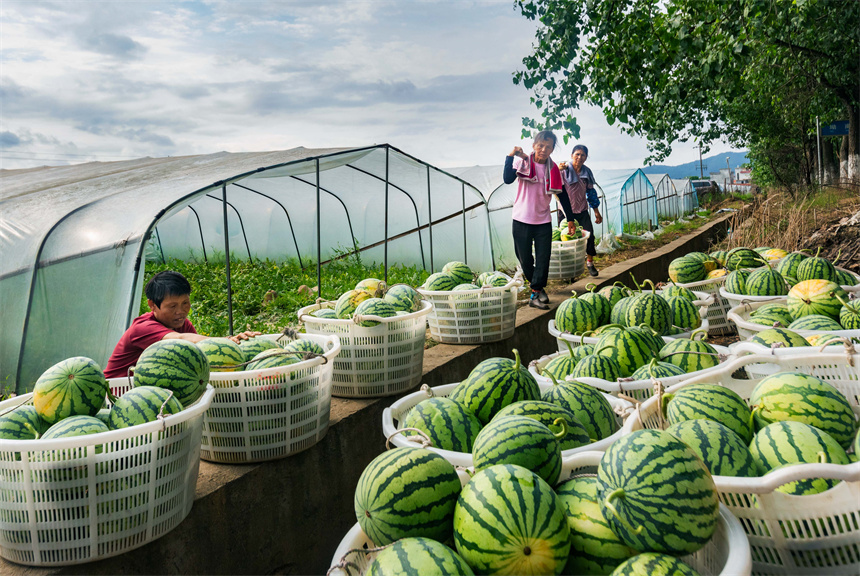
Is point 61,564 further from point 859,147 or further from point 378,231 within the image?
point 859,147

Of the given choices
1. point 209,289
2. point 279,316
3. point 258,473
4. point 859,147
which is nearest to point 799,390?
point 258,473

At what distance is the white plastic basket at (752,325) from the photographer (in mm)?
2930

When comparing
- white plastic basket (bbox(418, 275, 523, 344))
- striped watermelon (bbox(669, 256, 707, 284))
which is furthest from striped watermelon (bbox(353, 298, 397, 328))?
striped watermelon (bbox(669, 256, 707, 284))

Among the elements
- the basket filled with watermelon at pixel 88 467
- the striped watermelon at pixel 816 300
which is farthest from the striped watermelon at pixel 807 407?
the basket filled with watermelon at pixel 88 467

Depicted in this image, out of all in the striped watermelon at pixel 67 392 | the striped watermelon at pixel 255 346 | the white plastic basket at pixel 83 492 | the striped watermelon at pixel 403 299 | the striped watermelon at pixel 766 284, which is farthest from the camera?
the striped watermelon at pixel 766 284

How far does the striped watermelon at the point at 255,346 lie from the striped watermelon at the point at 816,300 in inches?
119

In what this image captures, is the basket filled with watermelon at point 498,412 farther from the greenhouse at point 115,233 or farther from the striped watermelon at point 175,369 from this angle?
the greenhouse at point 115,233

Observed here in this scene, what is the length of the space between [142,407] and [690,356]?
2.32m

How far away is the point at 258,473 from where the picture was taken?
277 centimetres

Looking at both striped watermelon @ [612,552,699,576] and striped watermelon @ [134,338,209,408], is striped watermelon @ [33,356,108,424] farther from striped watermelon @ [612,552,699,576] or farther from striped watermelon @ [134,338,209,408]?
striped watermelon @ [612,552,699,576]

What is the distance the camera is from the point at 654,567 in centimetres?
127

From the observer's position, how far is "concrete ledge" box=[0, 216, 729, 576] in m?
2.29

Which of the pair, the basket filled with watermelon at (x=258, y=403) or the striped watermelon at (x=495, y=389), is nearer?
the striped watermelon at (x=495, y=389)

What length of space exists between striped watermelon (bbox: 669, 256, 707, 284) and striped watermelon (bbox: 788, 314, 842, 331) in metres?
2.04
